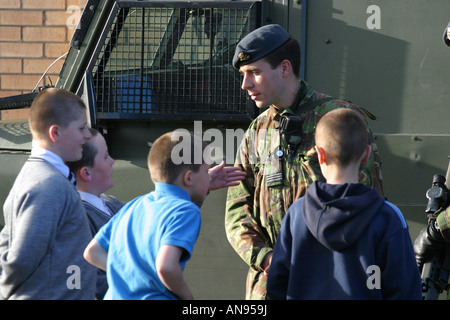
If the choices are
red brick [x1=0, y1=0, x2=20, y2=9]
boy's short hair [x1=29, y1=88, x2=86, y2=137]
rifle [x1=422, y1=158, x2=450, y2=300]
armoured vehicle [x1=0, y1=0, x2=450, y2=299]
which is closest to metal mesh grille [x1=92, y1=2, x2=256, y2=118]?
armoured vehicle [x1=0, y1=0, x2=450, y2=299]

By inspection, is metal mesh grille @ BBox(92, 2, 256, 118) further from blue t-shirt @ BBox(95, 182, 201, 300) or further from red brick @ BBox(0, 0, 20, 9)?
red brick @ BBox(0, 0, 20, 9)

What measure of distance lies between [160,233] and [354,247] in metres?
0.54

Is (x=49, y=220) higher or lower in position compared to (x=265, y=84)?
lower

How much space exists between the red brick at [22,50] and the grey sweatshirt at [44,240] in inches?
122

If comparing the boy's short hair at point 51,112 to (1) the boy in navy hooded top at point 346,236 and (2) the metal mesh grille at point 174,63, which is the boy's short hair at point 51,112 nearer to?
(2) the metal mesh grille at point 174,63

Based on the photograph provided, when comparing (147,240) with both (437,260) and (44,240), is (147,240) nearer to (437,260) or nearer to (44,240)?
(44,240)

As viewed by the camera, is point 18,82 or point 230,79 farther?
point 18,82

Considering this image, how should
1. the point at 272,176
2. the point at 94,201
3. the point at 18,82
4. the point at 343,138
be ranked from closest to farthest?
the point at 343,138 → the point at 272,176 → the point at 94,201 → the point at 18,82

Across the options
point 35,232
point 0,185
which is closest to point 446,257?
point 35,232

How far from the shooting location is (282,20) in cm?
317

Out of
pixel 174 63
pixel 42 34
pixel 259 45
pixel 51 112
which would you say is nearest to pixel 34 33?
pixel 42 34

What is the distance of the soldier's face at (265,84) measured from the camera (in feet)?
8.35

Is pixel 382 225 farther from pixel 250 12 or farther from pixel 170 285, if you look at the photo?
pixel 250 12

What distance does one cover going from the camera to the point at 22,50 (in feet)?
17.3
